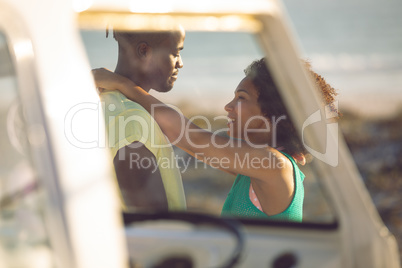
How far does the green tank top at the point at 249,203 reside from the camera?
6.26ft

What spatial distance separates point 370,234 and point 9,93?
1051 millimetres

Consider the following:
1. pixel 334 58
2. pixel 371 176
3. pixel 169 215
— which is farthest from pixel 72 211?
pixel 334 58

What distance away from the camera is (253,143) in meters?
2.00

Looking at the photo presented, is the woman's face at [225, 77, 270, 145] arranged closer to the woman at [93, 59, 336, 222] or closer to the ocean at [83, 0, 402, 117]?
the woman at [93, 59, 336, 222]

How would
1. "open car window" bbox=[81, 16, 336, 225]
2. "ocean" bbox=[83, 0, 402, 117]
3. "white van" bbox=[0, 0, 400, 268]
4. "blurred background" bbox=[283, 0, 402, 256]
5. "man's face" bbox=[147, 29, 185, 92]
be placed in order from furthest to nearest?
"ocean" bbox=[83, 0, 402, 117] → "blurred background" bbox=[283, 0, 402, 256] → "man's face" bbox=[147, 29, 185, 92] → "open car window" bbox=[81, 16, 336, 225] → "white van" bbox=[0, 0, 400, 268]

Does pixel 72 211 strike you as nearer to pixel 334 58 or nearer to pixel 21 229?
pixel 21 229

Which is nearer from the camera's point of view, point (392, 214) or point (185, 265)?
point (185, 265)

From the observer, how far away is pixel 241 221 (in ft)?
5.88

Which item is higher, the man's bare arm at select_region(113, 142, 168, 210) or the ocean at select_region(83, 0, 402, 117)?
the ocean at select_region(83, 0, 402, 117)

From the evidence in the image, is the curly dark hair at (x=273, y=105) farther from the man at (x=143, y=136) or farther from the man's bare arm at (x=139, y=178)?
the man's bare arm at (x=139, y=178)

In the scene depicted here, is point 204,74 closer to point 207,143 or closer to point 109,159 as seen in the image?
point 207,143

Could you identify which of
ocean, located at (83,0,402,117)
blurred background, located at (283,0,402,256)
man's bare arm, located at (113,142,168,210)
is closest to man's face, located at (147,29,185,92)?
man's bare arm, located at (113,142,168,210)

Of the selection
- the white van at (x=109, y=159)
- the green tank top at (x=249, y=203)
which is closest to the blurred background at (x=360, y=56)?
the green tank top at (x=249, y=203)

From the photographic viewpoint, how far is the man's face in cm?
177
